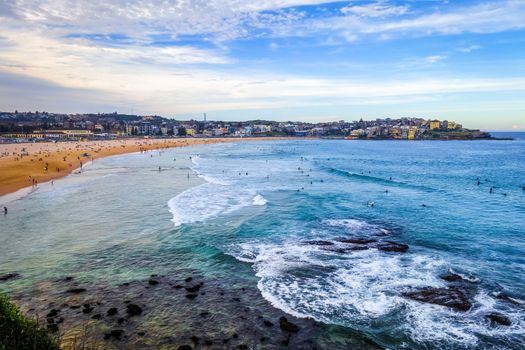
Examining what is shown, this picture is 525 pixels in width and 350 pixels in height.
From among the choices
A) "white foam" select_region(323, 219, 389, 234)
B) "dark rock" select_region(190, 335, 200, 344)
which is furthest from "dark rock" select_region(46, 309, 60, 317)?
"white foam" select_region(323, 219, 389, 234)

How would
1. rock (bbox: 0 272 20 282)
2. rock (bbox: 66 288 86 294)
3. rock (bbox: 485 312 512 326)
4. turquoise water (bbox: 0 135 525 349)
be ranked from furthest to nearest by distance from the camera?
1. rock (bbox: 0 272 20 282)
2. rock (bbox: 66 288 86 294)
3. turquoise water (bbox: 0 135 525 349)
4. rock (bbox: 485 312 512 326)

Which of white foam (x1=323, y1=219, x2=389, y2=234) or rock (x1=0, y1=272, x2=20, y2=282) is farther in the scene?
white foam (x1=323, y1=219, x2=389, y2=234)

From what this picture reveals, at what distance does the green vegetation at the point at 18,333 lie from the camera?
8484 millimetres

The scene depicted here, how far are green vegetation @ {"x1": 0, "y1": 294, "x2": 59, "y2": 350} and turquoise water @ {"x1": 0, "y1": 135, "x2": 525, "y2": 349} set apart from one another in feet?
28.5

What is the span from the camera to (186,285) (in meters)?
17.4

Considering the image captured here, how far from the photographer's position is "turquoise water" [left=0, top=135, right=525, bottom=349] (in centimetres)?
1491

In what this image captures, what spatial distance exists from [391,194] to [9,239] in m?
35.2

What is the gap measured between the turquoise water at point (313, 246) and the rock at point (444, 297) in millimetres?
374

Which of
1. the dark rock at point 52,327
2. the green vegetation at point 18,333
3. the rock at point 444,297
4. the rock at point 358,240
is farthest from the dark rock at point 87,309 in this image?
the rock at point 358,240

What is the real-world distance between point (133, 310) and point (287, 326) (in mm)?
5983

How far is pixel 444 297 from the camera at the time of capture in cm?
1606

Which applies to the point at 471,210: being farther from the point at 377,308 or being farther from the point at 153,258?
the point at 153,258

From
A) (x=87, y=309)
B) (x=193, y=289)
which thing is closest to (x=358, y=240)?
(x=193, y=289)

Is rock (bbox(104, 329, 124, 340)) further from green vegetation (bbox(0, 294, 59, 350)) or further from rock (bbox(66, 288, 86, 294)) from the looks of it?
rock (bbox(66, 288, 86, 294))
